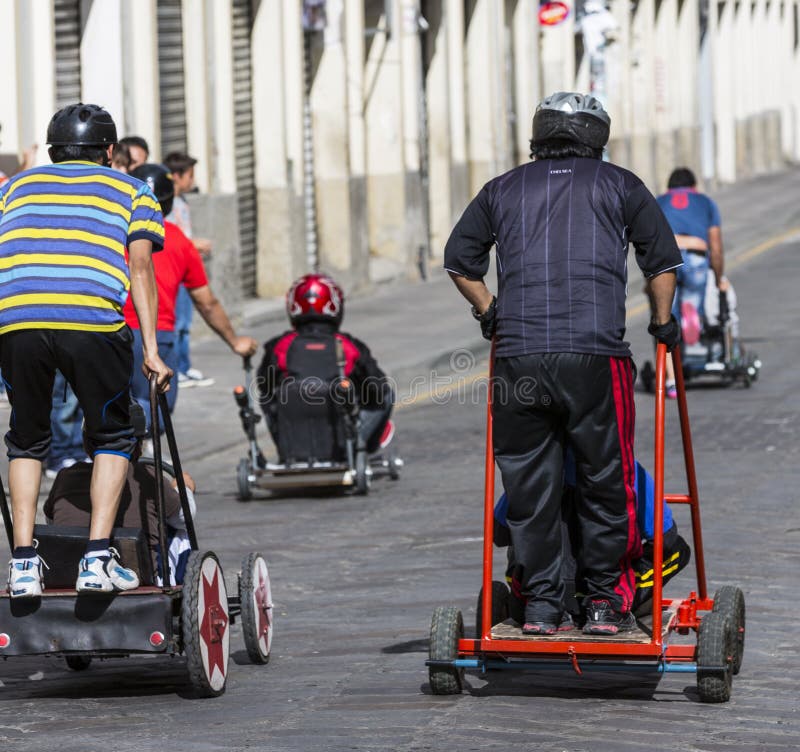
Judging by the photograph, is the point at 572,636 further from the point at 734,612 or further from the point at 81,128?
the point at 81,128

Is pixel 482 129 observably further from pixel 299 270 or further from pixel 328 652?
pixel 328 652

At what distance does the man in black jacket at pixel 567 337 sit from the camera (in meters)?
6.05

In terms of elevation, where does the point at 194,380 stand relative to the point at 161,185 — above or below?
below

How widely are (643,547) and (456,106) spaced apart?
21.5 metres

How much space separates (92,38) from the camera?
17641 millimetres

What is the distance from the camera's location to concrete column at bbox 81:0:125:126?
57.6 feet

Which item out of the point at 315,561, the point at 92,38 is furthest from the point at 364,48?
the point at 315,561

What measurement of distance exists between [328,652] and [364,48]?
17808 mm

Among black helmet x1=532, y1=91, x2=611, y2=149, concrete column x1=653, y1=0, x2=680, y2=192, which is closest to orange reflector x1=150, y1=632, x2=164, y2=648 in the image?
black helmet x1=532, y1=91, x2=611, y2=149

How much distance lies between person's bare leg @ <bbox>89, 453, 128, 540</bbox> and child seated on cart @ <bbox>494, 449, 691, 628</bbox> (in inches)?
45.3

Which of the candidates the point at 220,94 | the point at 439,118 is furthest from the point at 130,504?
the point at 439,118

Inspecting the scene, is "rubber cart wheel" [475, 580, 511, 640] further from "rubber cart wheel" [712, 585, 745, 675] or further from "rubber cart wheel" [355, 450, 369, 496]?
"rubber cart wheel" [355, 450, 369, 496]

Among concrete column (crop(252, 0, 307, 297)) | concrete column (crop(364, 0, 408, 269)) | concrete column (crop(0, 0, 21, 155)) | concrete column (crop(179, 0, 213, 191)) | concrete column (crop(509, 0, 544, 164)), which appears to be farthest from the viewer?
concrete column (crop(509, 0, 544, 164))

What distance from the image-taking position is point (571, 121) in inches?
242
